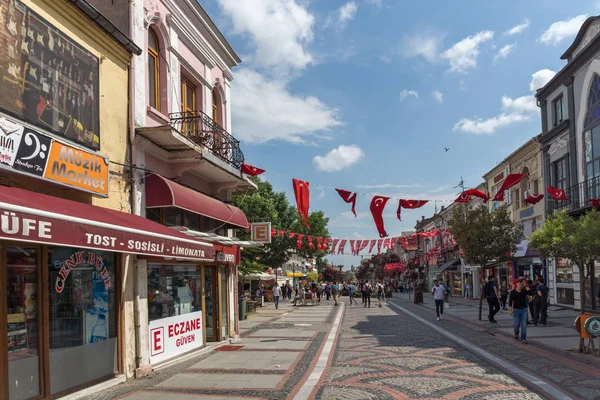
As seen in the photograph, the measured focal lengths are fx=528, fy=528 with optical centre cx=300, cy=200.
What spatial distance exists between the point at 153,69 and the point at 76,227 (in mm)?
6503

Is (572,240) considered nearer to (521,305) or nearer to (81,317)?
(521,305)

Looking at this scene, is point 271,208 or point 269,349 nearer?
point 269,349

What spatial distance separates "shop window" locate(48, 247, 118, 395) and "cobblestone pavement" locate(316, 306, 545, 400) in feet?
12.3

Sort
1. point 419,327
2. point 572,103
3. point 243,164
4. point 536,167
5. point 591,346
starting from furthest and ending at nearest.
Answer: point 536,167
point 572,103
point 419,327
point 243,164
point 591,346

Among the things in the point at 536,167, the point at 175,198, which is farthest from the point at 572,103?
the point at 175,198

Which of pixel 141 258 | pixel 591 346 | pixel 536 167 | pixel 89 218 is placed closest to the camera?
pixel 89 218

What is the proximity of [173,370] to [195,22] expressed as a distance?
8744mm

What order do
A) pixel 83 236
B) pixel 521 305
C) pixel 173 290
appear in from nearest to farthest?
pixel 83 236, pixel 173 290, pixel 521 305

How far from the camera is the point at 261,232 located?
1606 cm

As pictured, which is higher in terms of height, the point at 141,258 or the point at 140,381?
the point at 141,258

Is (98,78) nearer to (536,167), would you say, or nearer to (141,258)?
(141,258)

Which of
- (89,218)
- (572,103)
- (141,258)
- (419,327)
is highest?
(572,103)

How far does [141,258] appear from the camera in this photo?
10211mm

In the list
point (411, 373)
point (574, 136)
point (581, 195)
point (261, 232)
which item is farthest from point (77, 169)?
point (574, 136)
